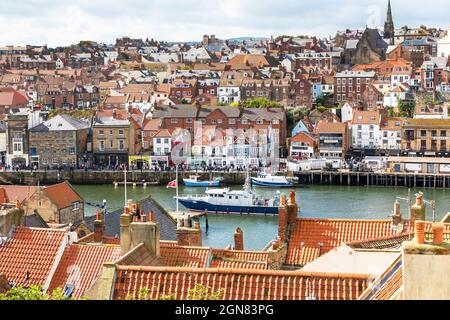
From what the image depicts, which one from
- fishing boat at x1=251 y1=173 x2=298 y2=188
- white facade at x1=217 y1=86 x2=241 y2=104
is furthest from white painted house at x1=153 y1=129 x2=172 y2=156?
white facade at x1=217 y1=86 x2=241 y2=104

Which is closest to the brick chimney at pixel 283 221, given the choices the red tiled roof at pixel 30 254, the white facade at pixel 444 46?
the red tiled roof at pixel 30 254

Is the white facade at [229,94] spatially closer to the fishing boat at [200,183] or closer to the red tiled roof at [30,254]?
the fishing boat at [200,183]

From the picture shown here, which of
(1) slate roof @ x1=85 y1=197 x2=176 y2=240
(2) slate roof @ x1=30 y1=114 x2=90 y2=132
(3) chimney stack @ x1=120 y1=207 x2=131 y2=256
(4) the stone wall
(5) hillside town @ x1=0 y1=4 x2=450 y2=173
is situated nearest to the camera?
(3) chimney stack @ x1=120 y1=207 x2=131 y2=256

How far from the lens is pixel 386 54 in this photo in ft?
200

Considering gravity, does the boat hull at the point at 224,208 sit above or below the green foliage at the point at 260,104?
below

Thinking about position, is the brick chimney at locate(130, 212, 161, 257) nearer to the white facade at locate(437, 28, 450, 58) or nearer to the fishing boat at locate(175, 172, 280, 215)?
the fishing boat at locate(175, 172, 280, 215)

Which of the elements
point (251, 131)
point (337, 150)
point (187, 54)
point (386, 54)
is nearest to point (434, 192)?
point (337, 150)

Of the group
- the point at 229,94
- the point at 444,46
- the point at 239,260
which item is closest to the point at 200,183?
the point at 229,94

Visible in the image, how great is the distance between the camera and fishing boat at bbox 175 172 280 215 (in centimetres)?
2795

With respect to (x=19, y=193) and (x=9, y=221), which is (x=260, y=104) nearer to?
(x=19, y=193)

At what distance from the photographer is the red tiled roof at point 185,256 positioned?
285 inches

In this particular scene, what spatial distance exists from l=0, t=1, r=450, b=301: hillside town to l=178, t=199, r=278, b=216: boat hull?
0.15 meters
